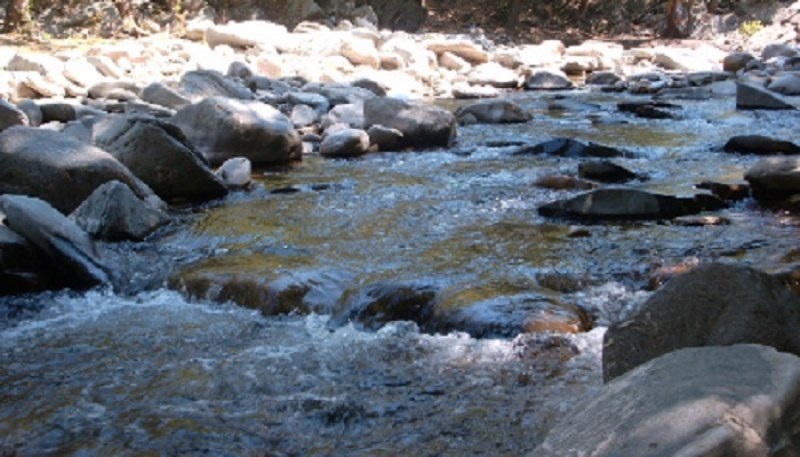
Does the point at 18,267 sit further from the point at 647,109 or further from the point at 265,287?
the point at 647,109

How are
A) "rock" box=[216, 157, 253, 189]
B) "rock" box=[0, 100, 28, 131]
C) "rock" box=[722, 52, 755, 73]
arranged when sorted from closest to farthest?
"rock" box=[216, 157, 253, 189]
"rock" box=[0, 100, 28, 131]
"rock" box=[722, 52, 755, 73]

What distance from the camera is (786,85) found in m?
12.6

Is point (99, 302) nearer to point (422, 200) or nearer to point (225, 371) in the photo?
point (225, 371)

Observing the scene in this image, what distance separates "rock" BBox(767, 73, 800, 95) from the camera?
12.5 meters

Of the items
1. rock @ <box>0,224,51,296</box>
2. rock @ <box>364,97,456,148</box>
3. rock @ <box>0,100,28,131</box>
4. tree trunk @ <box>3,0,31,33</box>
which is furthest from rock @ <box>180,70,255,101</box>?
tree trunk @ <box>3,0,31,33</box>

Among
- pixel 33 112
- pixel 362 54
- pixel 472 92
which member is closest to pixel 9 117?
pixel 33 112

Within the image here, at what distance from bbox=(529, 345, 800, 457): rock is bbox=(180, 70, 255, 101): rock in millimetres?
8697

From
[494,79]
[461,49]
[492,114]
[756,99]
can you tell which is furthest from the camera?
[461,49]

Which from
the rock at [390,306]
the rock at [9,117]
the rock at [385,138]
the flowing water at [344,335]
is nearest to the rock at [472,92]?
the rock at [385,138]

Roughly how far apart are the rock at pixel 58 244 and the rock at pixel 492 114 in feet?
20.4

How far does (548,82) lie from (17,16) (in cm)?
1069

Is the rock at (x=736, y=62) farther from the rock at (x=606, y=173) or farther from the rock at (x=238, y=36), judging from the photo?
the rock at (x=606, y=173)

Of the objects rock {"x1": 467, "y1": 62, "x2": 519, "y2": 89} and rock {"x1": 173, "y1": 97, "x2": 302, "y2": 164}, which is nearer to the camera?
rock {"x1": 173, "y1": 97, "x2": 302, "y2": 164}

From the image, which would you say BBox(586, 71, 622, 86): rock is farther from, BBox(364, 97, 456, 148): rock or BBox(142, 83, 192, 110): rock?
BBox(142, 83, 192, 110): rock
